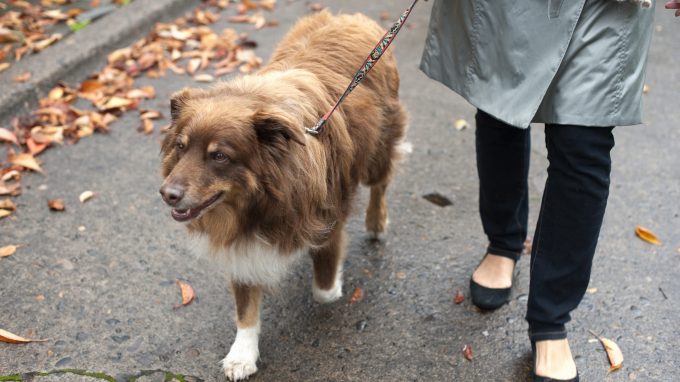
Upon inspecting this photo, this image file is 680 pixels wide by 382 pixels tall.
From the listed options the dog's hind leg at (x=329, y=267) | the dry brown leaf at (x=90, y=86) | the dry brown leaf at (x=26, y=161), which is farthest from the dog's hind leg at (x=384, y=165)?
the dry brown leaf at (x=90, y=86)

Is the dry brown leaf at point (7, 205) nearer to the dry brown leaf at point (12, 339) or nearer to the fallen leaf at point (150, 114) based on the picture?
the dry brown leaf at point (12, 339)

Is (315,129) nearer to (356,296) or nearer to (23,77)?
(356,296)

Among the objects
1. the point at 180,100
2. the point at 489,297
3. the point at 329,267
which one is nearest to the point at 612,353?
the point at 489,297

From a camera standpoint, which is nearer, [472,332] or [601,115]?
[601,115]

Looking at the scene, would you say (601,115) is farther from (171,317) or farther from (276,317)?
(171,317)

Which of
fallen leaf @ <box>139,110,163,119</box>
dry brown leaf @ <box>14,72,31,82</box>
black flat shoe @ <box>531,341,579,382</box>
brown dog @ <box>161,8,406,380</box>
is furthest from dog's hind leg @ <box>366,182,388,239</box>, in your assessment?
dry brown leaf @ <box>14,72,31,82</box>

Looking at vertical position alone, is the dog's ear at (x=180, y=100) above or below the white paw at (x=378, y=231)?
above

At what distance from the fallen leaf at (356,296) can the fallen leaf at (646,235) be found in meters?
1.65

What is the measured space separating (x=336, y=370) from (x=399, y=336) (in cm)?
36

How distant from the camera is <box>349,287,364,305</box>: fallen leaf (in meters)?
3.31

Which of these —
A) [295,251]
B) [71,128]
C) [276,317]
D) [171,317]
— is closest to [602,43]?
[295,251]

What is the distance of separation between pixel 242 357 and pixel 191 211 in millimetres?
774

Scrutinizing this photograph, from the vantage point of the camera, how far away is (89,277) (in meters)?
3.36

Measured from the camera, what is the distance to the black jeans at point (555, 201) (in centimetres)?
238
